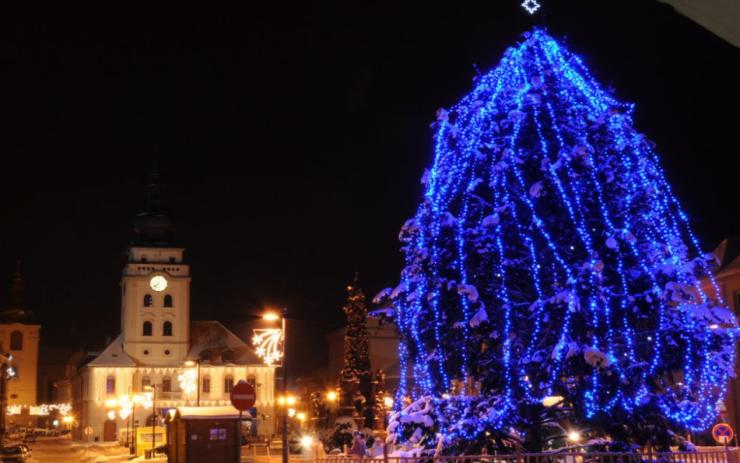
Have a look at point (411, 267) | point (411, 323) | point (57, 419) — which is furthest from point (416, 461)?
point (57, 419)

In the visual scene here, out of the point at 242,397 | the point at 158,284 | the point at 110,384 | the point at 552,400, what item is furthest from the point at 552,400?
the point at 158,284

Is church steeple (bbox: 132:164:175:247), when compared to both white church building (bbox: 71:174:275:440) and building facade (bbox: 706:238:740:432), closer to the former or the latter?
white church building (bbox: 71:174:275:440)

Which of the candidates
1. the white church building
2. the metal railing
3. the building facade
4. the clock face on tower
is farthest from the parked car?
the clock face on tower

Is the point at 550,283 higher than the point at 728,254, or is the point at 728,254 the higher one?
the point at 728,254

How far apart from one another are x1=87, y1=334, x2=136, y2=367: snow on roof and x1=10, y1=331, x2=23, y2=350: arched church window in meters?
48.3

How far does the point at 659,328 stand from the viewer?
1797cm

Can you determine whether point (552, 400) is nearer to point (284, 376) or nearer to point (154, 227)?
point (284, 376)

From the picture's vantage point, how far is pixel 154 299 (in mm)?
92000

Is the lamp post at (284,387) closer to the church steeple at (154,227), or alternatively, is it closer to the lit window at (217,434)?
the lit window at (217,434)

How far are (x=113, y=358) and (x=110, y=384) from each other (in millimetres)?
2558

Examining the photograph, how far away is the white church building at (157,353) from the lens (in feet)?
287

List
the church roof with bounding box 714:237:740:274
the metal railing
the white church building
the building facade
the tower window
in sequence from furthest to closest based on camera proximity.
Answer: the tower window, the white church building, the church roof with bounding box 714:237:740:274, the building facade, the metal railing

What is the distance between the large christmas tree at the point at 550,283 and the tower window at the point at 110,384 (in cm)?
7365

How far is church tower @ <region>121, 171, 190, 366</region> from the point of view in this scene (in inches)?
3580
